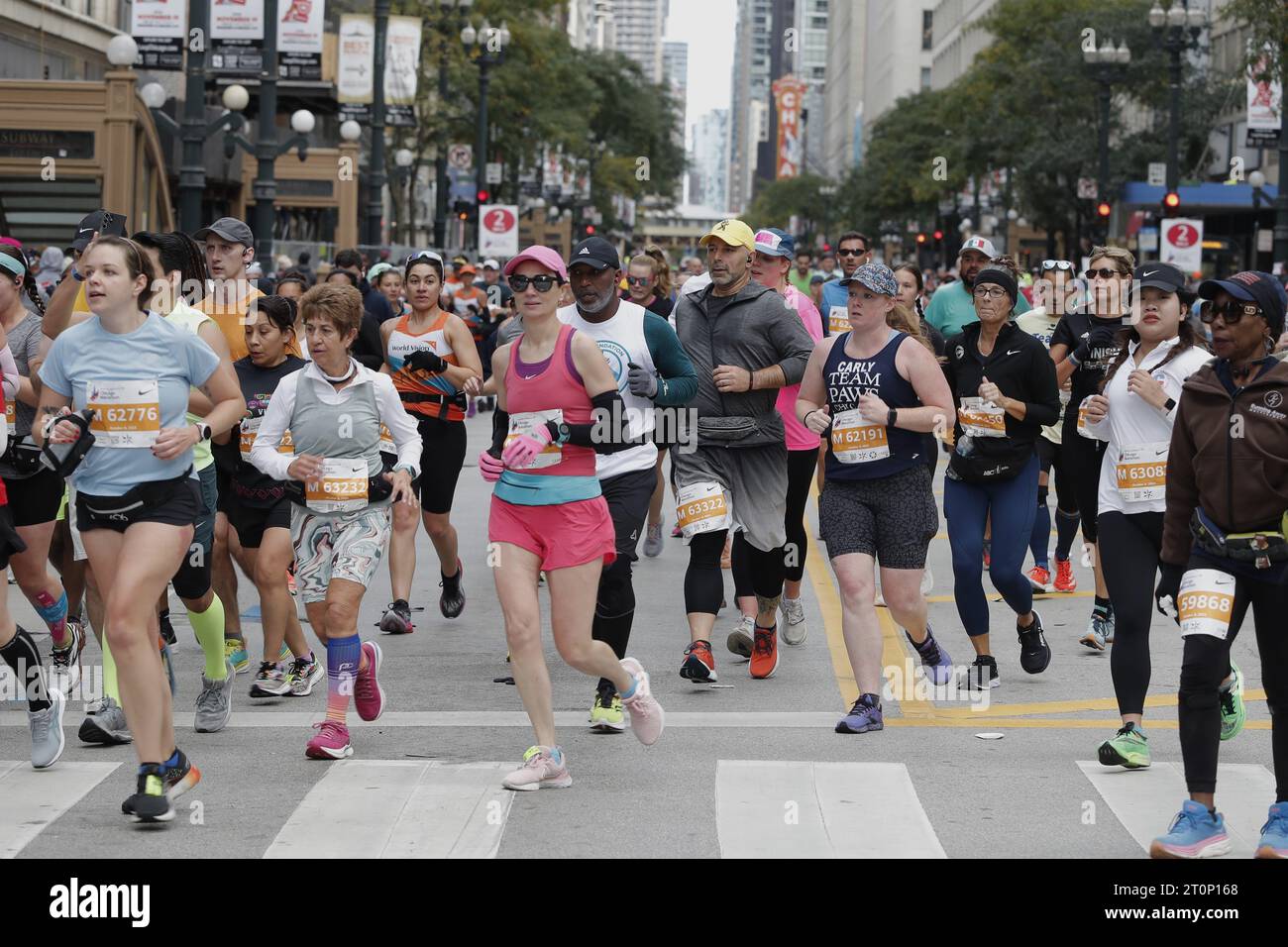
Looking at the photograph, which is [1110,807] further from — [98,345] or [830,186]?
[830,186]

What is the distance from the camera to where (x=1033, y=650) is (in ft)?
31.8

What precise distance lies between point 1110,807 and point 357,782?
2682 mm

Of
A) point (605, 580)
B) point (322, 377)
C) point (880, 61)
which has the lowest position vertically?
point (605, 580)

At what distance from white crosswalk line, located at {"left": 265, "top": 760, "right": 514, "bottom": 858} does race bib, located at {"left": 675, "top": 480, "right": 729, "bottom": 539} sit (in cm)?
191

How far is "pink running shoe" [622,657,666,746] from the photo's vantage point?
299 inches

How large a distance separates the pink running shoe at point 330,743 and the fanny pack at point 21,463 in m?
1.78

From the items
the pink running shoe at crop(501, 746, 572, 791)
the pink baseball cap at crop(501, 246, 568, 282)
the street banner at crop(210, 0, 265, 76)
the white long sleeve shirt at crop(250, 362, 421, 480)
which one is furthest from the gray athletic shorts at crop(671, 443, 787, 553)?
the street banner at crop(210, 0, 265, 76)

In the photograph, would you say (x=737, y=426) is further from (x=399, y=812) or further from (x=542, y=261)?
(x=399, y=812)

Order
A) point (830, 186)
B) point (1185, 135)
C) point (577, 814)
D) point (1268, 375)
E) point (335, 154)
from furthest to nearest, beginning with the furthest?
1. point (830, 186)
2. point (1185, 135)
3. point (335, 154)
4. point (577, 814)
5. point (1268, 375)

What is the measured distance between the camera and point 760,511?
960 cm

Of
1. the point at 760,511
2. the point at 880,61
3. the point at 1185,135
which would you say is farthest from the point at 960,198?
the point at 880,61

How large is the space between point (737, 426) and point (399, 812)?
10.7ft

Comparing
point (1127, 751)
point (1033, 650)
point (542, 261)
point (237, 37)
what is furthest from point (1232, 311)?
point (237, 37)
